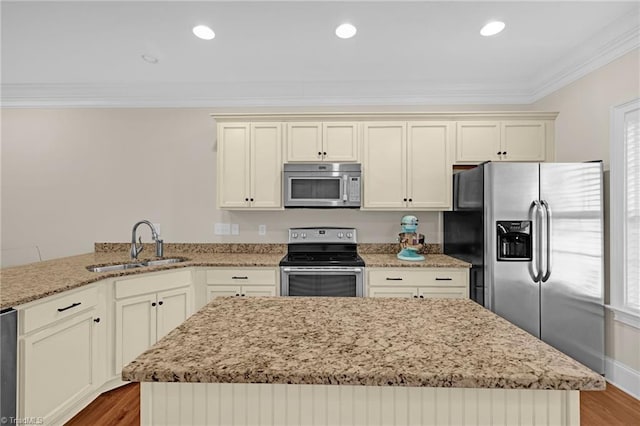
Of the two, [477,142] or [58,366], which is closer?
[58,366]

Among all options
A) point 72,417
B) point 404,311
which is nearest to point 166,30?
point 404,311

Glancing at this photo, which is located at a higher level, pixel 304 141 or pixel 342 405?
pixel 304 141

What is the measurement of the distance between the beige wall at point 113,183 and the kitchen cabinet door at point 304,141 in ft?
2.11

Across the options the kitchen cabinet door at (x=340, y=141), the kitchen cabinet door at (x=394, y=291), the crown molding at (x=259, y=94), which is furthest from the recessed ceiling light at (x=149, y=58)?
the kitchen cabinet door at (x=394, y=291)

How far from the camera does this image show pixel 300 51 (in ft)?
9.06

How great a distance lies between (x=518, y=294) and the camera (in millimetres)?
2598

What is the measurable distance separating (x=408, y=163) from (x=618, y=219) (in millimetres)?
1666

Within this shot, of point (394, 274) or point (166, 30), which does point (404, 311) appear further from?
point (166, 30)

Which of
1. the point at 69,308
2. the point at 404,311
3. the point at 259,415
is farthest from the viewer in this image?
the point at 69,308

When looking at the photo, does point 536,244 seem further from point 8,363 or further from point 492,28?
point 8,363

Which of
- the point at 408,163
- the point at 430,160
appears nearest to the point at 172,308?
the point at 408,163

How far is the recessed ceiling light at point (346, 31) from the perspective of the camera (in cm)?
238

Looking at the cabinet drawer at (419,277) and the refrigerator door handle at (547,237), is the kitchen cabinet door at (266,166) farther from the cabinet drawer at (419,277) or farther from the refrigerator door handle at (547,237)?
the refrigerator door handle at (547,237)

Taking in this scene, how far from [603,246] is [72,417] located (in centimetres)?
400
